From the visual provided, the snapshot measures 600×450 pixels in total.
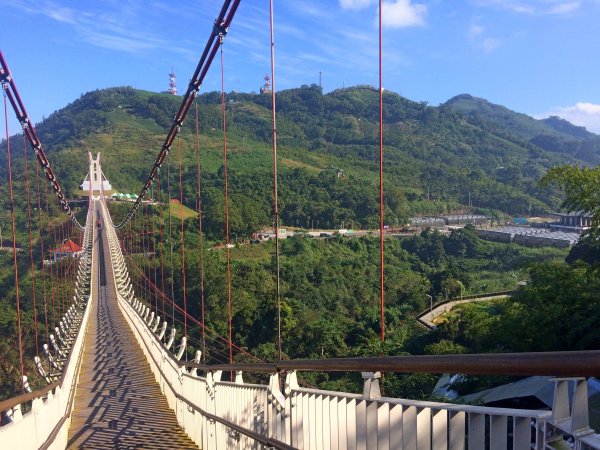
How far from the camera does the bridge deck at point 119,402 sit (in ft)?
12.3

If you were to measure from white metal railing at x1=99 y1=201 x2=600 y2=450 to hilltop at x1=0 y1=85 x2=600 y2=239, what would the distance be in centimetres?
1799

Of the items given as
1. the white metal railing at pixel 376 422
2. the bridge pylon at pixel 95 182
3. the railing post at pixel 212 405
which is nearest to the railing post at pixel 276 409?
the white metal railing at pixel 376 422

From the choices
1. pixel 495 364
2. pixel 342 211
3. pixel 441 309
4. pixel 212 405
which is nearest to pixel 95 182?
pixel 342 211

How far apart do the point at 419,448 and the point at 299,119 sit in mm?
89033

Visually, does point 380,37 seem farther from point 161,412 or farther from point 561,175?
point 561,175

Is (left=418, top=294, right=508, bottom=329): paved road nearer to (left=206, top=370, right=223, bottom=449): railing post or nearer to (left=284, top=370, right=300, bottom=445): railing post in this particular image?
(left=206, top=370, right=223, bottom=449): railing post

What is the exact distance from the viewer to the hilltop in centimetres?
4103

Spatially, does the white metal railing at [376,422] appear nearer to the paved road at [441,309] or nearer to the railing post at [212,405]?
the railing post at [212,405]

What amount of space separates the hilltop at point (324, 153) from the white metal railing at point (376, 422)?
1799 centimetres

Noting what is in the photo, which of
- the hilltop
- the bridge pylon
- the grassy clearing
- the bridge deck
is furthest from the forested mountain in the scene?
the bridge deck

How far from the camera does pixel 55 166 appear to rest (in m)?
46.1

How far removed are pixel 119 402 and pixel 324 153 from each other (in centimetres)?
6304

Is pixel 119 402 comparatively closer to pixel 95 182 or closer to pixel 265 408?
pixel 265 408

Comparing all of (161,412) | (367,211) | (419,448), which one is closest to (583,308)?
(161,412)
